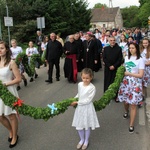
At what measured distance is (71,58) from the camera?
389 inches

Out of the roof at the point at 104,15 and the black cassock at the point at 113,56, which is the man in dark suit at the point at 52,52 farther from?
the roof at the point at 104,15

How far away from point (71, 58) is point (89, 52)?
2.60 feet

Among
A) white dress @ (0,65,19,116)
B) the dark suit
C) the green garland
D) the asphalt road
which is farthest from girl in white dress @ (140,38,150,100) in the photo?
the green garland

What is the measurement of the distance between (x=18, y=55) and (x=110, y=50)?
3.59 m

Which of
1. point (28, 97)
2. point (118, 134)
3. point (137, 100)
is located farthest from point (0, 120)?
point (28, 97)

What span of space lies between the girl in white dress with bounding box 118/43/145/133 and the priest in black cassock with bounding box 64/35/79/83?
468 centimetres

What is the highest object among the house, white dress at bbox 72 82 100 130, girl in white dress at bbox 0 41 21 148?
the house

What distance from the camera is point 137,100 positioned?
4977mm

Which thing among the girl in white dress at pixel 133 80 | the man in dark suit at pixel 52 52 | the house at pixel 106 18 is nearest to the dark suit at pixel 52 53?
the man in dark suit at pixel 52 52

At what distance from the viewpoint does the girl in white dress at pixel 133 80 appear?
500cm

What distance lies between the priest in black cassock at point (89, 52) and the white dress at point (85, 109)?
5.33 m

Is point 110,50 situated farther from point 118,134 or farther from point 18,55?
point 18,55

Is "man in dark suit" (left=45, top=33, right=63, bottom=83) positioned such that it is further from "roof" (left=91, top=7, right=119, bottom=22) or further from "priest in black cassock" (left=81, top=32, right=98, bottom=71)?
"roof" (left=91, top=7, right=119, bottom=22)

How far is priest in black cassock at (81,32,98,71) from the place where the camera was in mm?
9492
